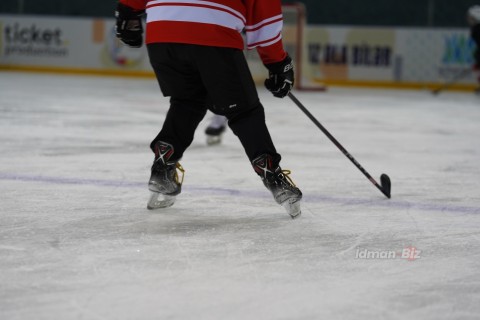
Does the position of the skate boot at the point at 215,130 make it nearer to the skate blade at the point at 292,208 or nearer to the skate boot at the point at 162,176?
the skate boot at the point at 162,176

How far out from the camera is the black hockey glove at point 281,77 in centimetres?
259

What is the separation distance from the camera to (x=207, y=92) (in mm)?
2607

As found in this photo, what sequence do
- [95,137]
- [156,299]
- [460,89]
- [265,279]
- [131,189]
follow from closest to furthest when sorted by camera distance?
[156,299] → [265,279] → [131,189] → [95,137] → [460,89]

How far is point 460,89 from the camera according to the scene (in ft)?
34.0

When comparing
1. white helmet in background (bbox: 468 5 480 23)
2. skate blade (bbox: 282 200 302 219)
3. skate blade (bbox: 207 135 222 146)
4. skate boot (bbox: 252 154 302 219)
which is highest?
skate boot (bbox: 252 154 302 219)

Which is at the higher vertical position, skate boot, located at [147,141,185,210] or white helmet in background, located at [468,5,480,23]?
skate boot, located at [147,141,185,210]

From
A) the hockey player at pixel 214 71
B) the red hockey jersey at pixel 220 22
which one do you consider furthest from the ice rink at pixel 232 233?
the red hockey jersey at pixel 220 22

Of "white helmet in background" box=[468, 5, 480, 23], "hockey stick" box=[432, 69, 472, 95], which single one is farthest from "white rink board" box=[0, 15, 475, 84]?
"white helmet in background" box=[468, 5, 480, 23]

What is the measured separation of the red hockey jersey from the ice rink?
516mm

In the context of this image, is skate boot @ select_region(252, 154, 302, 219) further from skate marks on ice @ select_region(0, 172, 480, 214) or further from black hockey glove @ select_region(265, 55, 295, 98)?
skate marks on ice @ select_region(0, 172, 480, 214)

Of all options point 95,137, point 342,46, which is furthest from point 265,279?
point 342,46

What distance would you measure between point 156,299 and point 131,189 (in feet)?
4.56

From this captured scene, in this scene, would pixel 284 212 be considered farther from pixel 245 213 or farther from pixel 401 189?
pixel 401 189

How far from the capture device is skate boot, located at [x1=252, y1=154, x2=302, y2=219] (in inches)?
100.0
